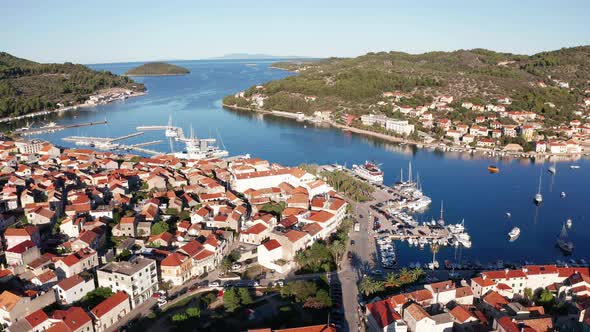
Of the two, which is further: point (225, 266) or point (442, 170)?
point (442, 170)

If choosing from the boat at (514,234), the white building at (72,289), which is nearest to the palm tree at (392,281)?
the boat at (514,234)

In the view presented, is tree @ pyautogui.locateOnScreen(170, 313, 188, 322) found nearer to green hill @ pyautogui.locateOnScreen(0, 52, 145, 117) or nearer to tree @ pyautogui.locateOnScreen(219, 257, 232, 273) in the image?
tree @ pyautogui.locateOnScreen(219, 257, 232, 273)

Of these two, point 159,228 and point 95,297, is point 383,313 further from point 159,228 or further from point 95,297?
point 159,228

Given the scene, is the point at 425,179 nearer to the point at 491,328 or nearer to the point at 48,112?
the point at 491,328

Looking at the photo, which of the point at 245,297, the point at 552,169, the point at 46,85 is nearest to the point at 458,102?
the point at 552,169

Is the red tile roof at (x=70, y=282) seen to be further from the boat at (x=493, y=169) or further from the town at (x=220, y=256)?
the boat at (x=493, y=169)

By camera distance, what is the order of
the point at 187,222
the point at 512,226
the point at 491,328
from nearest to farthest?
the point at 491,328
the point at 187,222
the point at 512,226

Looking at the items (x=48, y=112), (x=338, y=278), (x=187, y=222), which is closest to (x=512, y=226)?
(x=338, y=278)
